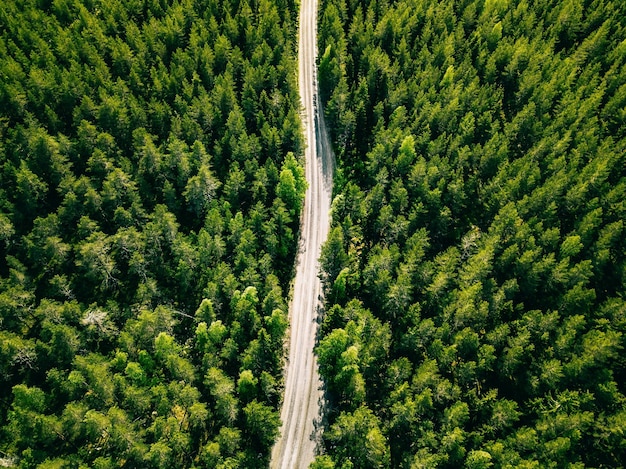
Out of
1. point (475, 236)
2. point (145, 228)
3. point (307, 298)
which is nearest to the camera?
point (475, 236)

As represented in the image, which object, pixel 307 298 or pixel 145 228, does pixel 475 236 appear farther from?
pixel 145 228

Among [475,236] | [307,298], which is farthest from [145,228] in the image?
[475,236]

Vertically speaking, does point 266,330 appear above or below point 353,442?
above

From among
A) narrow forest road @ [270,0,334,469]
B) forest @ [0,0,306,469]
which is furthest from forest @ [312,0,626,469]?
forest @ [0,0,306,469]

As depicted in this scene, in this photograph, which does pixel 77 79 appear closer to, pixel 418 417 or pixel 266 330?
pixel 266 330

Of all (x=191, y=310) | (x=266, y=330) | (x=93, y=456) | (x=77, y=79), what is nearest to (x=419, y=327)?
(x=266, y=330)

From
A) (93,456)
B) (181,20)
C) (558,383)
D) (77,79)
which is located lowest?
(93,456)
